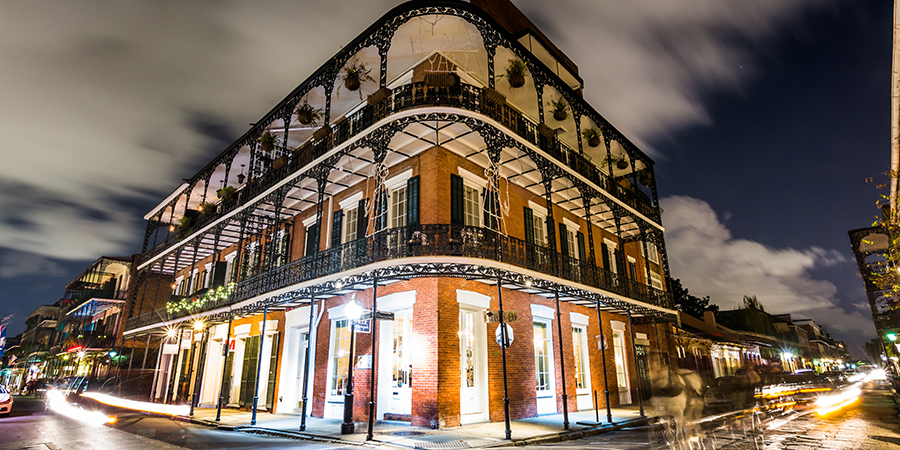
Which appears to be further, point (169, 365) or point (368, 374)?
point (169, 365)

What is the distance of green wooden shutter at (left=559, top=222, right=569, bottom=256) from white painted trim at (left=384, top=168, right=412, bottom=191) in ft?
19.3

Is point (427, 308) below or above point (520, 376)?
above

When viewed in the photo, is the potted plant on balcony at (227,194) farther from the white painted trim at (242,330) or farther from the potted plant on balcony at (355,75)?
the potted plant on balcony at (355,75)

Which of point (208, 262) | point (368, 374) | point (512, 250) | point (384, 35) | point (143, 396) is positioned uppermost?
point (384, 35)

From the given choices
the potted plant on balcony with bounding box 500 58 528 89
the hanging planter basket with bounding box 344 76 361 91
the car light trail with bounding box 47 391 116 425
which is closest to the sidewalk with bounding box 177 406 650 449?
the car light trail with bounding box 47 391 116 425

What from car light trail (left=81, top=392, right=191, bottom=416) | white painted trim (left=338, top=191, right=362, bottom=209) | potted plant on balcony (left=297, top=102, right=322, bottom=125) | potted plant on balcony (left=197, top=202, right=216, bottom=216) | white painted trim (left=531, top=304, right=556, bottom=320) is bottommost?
car light trail (left=81, top=392, right=191, bottom=416)

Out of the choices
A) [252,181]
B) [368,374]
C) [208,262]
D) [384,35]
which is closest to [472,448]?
[368,374]

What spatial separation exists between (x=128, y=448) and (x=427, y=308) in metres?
6.23

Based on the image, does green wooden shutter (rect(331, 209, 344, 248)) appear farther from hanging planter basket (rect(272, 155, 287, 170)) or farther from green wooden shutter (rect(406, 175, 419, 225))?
green wooden shutter (rect(406, 175, 419, 225))

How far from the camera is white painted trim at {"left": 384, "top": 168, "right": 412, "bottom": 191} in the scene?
1218cm

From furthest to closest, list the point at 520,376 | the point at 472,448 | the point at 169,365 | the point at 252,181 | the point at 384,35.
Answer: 1. the point at 169,365
2. the point at 252,181
3. the point at 520,376
4. the point at 384,35
5. the point at 472,448

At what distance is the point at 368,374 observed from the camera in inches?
445

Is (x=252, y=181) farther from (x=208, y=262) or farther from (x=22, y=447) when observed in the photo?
(x=22, y=447)

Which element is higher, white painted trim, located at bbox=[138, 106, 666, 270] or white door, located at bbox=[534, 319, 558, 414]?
white painted trim, located at bbox=[138, 106, 666, 270]
